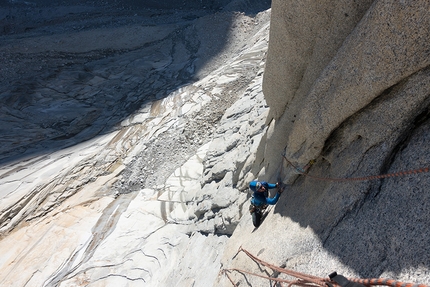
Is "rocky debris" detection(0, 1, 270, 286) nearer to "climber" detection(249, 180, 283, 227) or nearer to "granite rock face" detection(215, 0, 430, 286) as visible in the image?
"climber" detection(249, 180, 283, 227)

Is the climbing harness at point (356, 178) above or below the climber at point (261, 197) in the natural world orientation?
above

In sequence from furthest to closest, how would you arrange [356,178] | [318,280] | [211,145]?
[211,145] < [356,178] < [318,280]

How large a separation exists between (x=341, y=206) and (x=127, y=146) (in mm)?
11523

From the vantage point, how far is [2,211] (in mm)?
10898

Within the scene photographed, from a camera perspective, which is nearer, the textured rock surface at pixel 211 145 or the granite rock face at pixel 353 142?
the granite rock face at pixel 353 142

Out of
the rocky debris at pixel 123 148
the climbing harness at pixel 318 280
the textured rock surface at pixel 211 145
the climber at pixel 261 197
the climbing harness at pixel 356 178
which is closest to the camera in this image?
the climbing harness at pixel 318 280

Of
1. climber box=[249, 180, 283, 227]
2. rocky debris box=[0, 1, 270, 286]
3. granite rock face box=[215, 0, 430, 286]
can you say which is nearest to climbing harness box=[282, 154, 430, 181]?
granite rock face box=[215, 0, 430, 286]

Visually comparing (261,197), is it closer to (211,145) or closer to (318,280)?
(318,280)

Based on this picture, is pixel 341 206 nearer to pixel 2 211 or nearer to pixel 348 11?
pixel 348 11

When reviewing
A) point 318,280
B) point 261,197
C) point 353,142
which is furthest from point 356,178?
point 261,197

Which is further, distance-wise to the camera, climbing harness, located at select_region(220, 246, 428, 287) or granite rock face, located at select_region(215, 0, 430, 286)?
granite rock face, located at select_region(215, 0, 430, 286)

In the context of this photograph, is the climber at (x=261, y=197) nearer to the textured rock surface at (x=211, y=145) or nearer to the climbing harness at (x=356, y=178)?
the textured rock surface at (x=211, y=145)

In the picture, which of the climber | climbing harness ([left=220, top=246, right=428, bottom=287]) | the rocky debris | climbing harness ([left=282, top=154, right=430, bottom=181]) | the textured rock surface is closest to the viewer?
climbing harness ([left=220, top=246, right=428, bottom=287])

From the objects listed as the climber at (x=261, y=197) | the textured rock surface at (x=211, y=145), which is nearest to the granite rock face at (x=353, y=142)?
the textured rock surface at (x=211, y=145)
